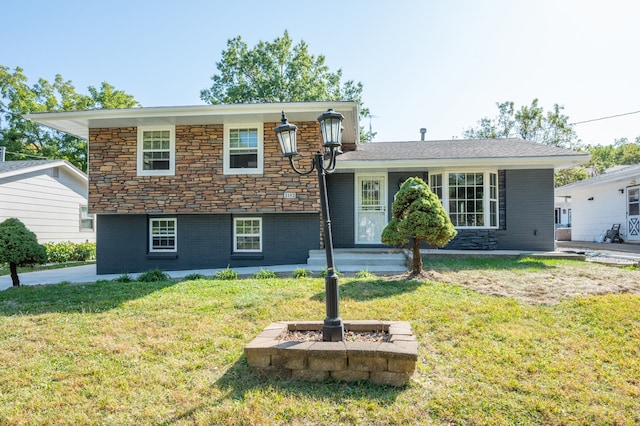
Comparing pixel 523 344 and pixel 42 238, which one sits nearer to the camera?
pixel 523 344

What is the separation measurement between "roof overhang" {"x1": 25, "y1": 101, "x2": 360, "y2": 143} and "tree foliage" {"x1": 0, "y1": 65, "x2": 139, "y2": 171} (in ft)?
52.0

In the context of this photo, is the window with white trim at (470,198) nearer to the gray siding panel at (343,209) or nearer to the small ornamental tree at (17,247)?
the gray siding panel at (343,209)

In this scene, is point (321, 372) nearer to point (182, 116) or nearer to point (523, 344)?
point (523, 344)

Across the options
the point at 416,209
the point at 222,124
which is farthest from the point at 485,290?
the point at 222,124

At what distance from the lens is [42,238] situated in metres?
13.8

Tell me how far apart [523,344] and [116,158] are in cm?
1003

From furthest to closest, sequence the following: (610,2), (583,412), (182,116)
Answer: (182,116) → (610,2) → (583,412)

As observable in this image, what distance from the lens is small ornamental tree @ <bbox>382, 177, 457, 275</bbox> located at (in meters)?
6.55

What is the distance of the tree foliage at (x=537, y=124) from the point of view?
2800 cm

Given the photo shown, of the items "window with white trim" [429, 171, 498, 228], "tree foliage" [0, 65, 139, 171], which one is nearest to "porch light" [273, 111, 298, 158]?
"window with white trim" [429, 171, 498, 228]

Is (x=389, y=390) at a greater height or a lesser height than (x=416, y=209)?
lesser

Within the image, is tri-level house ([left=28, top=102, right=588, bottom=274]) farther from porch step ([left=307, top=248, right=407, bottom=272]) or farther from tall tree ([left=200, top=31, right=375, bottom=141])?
tall tree ([left=200, top=31, right=375, bottom=141])

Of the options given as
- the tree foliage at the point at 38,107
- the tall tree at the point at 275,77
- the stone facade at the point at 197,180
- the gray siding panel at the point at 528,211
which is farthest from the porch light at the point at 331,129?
the tree foliage at the point at 38,107

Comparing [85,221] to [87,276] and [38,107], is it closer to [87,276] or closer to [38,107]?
[87,276]
